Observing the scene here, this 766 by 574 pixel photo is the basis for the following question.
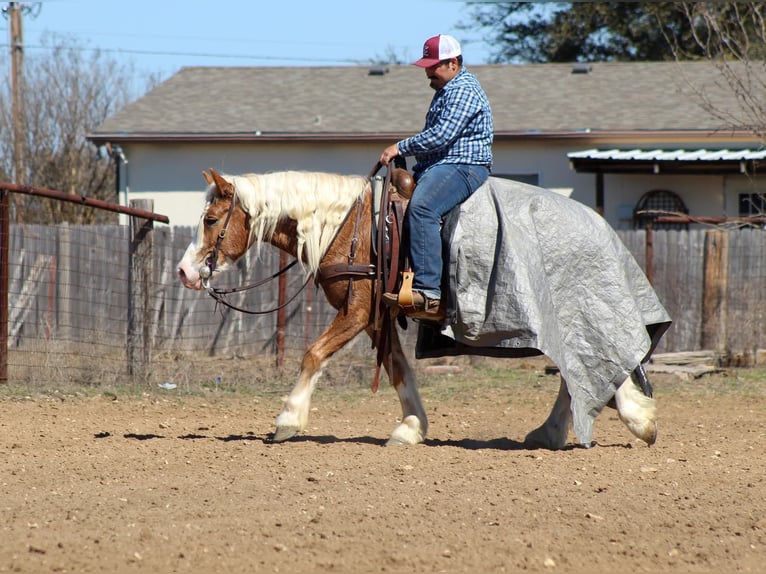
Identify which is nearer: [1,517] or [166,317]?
[1,517]

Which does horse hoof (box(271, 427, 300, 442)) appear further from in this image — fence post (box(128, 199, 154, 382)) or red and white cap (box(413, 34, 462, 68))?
fence post (box(128, 199, 154, 382))

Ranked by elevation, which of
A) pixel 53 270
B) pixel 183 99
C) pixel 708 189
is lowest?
pixel 53 270

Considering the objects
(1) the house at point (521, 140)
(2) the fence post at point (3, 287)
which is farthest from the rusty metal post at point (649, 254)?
(2) the fence post at point (3, 287)

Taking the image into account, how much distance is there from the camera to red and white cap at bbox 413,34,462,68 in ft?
22.5

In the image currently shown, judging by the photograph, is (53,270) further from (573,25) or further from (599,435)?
(573,25)

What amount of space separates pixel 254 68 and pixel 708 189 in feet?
35.4

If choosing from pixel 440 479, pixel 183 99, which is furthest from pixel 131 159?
pixel 440 479

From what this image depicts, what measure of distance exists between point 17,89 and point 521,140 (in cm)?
1234

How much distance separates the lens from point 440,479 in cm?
598

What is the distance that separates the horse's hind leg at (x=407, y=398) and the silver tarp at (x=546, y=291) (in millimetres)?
490

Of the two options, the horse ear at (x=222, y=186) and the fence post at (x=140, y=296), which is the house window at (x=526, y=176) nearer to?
the fence post at (x=140, y=296)

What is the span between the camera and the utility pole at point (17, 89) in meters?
23.8

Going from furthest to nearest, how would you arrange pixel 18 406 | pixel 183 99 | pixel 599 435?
pixel 183 99 → pixel 18 406 → pixel 599 435

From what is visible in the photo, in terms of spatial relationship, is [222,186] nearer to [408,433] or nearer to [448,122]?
[448,122]
